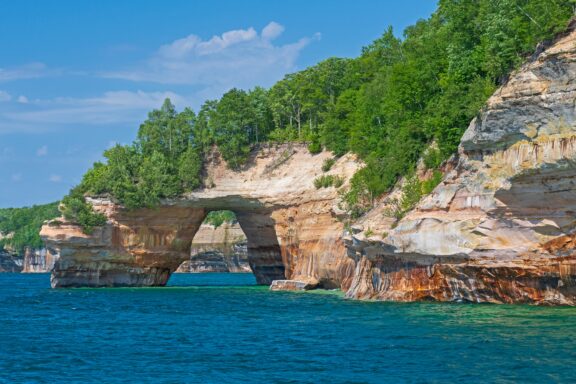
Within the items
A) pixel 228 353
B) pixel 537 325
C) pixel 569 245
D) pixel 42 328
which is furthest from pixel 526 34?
pixel 42 328

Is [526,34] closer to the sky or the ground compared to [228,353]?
closer to the sky

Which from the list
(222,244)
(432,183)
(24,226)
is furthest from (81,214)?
(24,226)

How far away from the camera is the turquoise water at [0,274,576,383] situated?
75.9 ft

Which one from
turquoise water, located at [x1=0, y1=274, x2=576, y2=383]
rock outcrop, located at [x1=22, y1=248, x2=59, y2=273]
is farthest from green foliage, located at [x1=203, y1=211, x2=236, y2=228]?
turquoise water, located at [x1=0, y1=274, x2=576, y2=383]

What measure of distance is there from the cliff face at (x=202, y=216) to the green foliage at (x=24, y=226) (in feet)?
325

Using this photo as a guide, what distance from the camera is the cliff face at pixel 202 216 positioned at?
63.4 metres

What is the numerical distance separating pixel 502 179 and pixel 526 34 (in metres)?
8.76

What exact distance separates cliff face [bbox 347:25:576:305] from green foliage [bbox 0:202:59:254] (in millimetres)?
134627

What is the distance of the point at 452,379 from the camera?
21.5 meters

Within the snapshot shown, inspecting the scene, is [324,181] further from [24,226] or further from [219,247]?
[24,226]

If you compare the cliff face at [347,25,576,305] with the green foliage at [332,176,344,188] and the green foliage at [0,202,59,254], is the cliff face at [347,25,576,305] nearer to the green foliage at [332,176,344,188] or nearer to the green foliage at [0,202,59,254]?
the green foliage at [332,176,344,188]

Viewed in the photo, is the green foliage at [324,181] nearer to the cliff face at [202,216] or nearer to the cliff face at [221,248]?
the cliff face at [202,216]

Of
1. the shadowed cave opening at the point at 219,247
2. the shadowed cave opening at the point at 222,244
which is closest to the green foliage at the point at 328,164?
the shadowed cave opening at the point at 219,247

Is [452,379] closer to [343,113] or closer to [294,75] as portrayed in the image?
[343,113]
